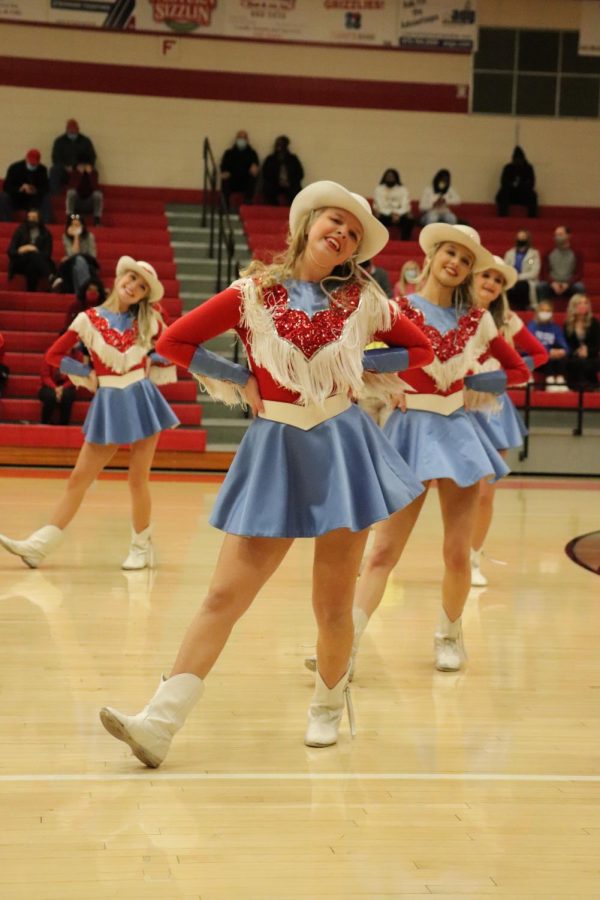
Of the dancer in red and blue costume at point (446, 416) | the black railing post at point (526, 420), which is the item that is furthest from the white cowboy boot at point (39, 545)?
the black railing post at point (526, 420)

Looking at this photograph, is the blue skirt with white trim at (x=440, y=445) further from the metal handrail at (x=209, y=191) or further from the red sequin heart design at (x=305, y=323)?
the metal handrail at (x=209, y=191)

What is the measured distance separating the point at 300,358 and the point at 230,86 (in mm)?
13382

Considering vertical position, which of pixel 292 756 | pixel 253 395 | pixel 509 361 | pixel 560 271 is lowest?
pixel 292 756

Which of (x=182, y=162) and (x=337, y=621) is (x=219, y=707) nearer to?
(x=337, y=621)

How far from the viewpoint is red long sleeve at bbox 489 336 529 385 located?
4.59 metres

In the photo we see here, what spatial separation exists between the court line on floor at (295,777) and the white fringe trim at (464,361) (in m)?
1.50

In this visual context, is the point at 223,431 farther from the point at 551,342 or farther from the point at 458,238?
the point at 458,238

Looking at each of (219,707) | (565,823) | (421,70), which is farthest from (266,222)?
(565,823)

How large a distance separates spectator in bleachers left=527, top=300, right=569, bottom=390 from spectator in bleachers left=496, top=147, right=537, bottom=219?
3.68 meters

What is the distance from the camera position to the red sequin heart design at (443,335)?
4375 millimetres

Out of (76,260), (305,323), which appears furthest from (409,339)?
(76,260)

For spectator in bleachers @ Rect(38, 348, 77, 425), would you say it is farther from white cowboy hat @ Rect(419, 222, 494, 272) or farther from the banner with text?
white cowboy hat @ Rect(419, 222, 494, 272)

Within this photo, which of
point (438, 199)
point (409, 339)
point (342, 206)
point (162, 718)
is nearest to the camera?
point (162, 718)

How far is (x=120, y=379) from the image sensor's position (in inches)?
246
